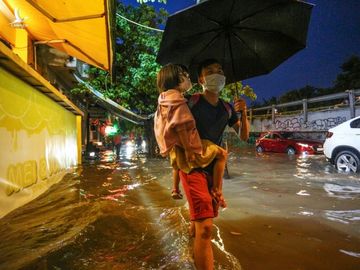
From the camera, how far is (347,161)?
8875 millimetres

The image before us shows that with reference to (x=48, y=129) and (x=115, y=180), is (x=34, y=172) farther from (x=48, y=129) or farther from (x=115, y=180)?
(x=115, y=180)

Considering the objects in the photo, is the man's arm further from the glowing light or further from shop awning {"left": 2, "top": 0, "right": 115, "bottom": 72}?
the glowing light

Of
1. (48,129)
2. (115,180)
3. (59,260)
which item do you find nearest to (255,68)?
(59,260)

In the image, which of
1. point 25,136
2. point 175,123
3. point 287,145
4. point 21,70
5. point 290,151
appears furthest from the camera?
point 287,145

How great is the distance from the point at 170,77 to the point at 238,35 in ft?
4.88

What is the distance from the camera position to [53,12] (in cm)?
513

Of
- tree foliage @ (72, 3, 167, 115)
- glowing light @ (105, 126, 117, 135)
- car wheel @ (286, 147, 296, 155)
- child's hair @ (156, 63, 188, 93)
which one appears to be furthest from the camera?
glowing light @ (105, 126, 117, 135)

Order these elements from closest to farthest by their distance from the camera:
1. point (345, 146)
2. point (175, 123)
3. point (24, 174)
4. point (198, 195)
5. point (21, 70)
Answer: point (175, 123) → point (198, 195) → point (21, 70) → point (24, 174) → point (345, 146)

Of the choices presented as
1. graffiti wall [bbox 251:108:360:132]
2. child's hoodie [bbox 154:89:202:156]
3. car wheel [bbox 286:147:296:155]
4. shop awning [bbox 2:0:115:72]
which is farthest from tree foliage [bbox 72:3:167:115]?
graffiti wall [bbox 251:108:360:132]

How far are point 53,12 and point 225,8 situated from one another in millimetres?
3571

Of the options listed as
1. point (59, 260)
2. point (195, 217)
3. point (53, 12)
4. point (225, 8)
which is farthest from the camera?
point (53, 12)

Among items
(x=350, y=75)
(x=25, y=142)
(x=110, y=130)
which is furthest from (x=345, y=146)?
(x=350, y=75)

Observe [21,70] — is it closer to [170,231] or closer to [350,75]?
[170,231]

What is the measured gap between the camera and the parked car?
8461 mm
